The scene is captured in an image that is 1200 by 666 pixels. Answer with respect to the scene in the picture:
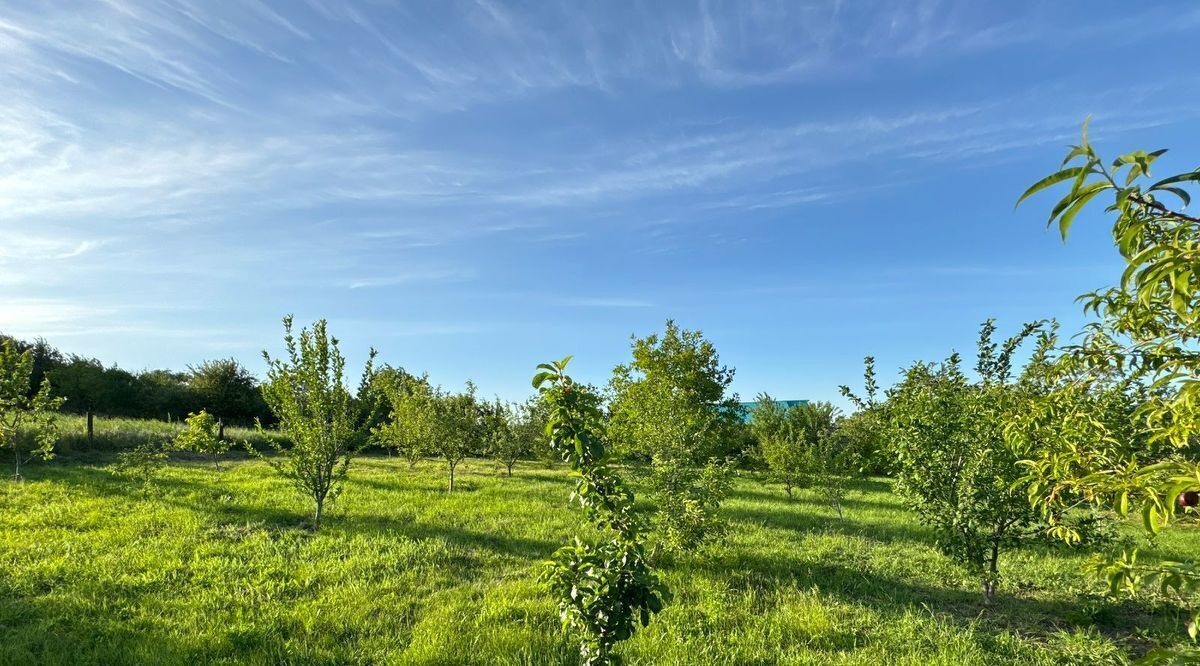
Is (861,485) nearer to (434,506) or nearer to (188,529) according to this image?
(434,506)

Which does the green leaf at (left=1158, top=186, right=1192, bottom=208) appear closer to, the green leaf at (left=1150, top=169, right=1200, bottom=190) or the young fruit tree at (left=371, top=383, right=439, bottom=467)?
the green leaf at (left=1150, top=169, right=1200, bottom=190)

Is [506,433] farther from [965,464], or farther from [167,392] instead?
[167,392]

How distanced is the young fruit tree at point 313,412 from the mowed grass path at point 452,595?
1.03 m

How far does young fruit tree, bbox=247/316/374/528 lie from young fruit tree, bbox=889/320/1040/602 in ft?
34.1

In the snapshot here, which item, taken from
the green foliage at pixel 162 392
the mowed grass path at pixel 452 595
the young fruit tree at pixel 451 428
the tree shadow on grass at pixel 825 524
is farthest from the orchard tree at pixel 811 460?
the green foliage at pixel 162 392

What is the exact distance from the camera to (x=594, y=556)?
4.07 meters

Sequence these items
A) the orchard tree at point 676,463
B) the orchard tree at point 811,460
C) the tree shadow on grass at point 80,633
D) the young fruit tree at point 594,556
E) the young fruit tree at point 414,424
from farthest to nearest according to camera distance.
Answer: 1. the young fruit tree at point 414,424
2. the orchard tree at point 811,460
3. the orchard tree at point 676,463
4. the tree shadow on grass at point 80,633
5. the young fruit tree at point 594,556

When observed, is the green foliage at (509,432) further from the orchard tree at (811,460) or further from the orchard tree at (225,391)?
the orchard tree at (225,391)

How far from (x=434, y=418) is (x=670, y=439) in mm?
11282

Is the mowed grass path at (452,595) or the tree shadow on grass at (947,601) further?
the tree shadow on grass at (947,601)

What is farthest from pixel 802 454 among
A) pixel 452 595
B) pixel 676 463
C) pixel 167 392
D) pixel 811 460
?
pixel 167 392

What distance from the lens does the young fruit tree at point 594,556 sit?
386 centimetres

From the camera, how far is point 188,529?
32.6 ft

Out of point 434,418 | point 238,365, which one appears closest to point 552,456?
point 434,418
